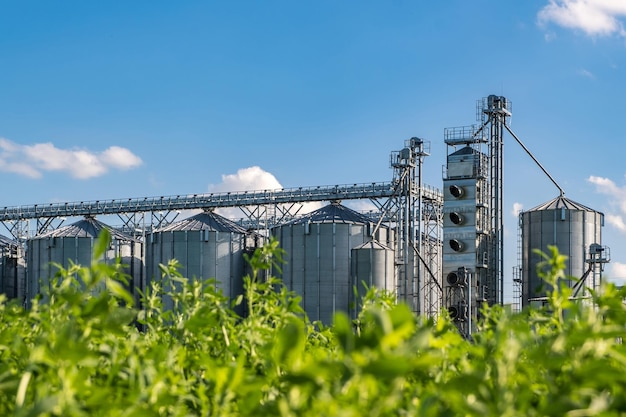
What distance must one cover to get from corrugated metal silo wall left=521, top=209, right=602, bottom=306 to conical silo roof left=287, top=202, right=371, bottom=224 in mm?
8838

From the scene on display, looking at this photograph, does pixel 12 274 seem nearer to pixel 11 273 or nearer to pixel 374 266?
pixel 11 273

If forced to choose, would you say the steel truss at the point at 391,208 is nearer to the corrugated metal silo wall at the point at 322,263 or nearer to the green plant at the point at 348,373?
the corrugated metal silo wall at the point at 322,263

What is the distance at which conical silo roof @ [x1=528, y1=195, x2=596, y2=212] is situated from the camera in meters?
39.2

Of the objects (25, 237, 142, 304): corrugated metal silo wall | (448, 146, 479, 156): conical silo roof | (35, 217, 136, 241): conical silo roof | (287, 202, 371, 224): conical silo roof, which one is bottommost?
(25, 237, 142, 304): corrugated metal silo wall

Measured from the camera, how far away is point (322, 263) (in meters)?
41.8

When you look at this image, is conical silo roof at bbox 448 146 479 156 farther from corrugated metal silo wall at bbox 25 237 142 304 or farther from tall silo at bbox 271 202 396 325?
corrugated metal silo wall at bbox 25 237 142 304

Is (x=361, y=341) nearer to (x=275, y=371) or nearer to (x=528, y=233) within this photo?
(x=275, y=371)

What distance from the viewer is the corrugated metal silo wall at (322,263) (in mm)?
41625

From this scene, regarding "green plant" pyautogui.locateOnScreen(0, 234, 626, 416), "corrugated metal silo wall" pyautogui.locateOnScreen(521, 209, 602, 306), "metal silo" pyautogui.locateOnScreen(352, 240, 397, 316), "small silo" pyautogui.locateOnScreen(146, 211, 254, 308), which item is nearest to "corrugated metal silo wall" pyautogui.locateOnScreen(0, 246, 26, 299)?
"small silo" pyautogui.locateOnScreen(146, 211, 254, 308)

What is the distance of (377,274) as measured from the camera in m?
40.4

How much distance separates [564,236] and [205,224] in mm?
19718

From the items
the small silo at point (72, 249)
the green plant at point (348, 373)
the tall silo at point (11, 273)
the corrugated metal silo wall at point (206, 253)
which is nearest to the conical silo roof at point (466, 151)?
the corrugated metal silo wall at point (206, 253)

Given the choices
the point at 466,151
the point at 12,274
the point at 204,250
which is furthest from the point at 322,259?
the point at 12,274

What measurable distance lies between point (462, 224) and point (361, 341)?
36852 millimetres
